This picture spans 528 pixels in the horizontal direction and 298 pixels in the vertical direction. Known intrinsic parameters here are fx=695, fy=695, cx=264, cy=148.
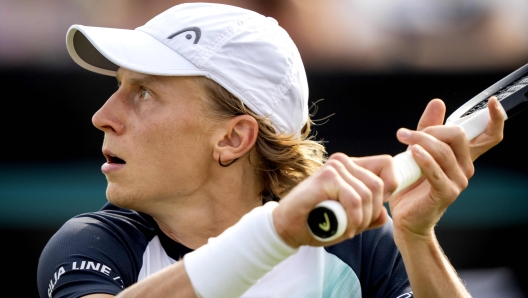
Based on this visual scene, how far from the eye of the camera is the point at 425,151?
1.53 meters

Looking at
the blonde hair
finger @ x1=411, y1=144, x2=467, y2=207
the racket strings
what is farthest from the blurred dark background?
finger @ x1=411, y1=144, x2=467, y2=207

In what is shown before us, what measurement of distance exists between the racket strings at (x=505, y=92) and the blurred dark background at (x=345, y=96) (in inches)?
66.1

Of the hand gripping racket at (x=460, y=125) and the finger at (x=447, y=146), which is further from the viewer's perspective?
the finger at (x=447, y=146)

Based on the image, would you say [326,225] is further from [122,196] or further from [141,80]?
[141,80]

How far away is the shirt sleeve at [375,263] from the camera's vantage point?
193 cm

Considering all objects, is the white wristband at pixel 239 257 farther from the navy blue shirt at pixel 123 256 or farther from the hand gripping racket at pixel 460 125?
the navy blue shirt at pixel 123 256

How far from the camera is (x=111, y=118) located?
189cm

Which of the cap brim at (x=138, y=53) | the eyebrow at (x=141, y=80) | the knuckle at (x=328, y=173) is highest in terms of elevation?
the cap brim at (x=138, y=53)

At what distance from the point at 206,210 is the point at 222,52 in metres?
0.45

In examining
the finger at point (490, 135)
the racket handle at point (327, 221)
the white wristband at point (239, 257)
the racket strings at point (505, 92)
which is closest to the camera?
the racket handle at point (327, 221)

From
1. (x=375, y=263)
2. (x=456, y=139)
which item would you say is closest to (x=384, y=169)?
(x=456, y=139)

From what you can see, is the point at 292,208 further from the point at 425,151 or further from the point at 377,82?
the point at 377,82

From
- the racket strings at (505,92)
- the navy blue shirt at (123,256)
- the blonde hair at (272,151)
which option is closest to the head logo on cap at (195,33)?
the blonde hair at (272,151)

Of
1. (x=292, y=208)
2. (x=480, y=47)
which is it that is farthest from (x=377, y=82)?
(x=292, y=208)
